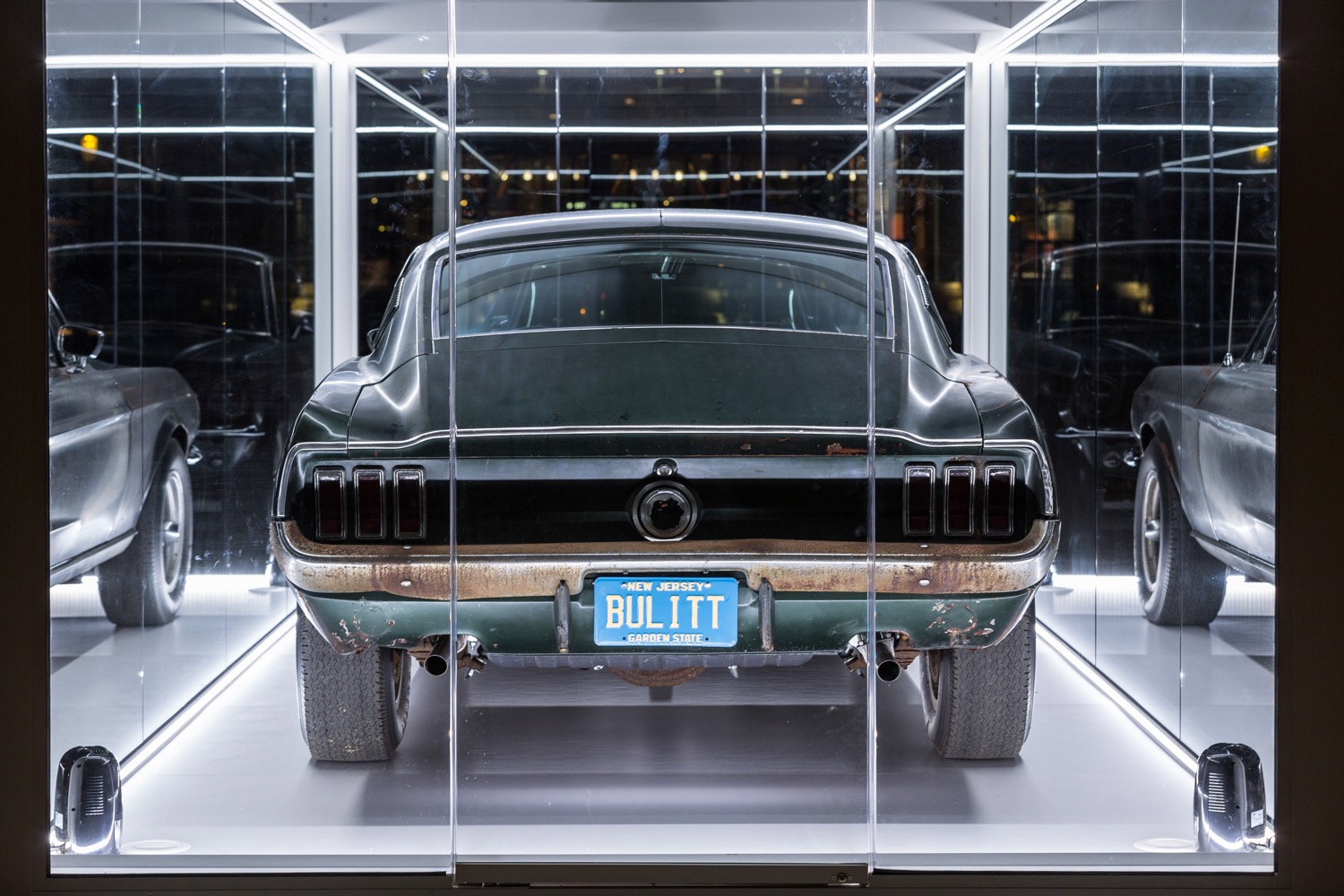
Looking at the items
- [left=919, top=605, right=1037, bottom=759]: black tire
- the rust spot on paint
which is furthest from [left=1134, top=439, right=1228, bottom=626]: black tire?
the rust spot on paint

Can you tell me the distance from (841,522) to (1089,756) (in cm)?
109

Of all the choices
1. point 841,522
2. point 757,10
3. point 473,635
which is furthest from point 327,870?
point 757,10

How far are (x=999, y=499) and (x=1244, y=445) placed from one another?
0.79 meters

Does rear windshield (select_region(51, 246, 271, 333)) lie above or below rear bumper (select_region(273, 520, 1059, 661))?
above

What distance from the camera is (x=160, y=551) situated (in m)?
3.75

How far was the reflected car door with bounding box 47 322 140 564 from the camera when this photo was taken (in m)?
3.16

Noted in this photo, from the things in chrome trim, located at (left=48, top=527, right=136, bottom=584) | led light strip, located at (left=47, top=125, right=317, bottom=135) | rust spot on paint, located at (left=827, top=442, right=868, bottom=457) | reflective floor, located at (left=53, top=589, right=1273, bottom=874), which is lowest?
reflective floor, located at (left=53, top=589, right=1273, bottom=874)

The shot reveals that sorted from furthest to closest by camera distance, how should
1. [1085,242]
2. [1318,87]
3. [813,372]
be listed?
[1085,242] → [813,372] → [1318,87]

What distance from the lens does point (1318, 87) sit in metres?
2.98

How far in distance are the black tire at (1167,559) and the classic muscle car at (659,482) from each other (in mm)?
734

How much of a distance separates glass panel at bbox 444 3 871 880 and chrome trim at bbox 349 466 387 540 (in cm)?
19

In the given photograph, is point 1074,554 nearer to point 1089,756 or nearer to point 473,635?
point 1089,756

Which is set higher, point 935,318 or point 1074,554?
point 935,318

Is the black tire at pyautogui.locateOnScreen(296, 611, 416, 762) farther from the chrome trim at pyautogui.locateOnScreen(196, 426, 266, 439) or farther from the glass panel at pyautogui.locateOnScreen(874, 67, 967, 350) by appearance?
the glass panel at pyautogui.locateOnScreen(874, 67, 967, 350)
